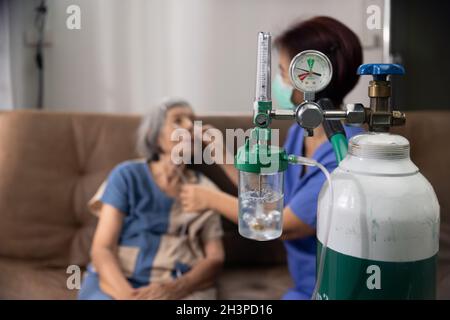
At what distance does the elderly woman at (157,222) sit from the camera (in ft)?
3.37

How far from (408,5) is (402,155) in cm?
45

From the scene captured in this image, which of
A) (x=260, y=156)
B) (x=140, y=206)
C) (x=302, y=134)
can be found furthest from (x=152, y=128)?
(x=260, y=156)

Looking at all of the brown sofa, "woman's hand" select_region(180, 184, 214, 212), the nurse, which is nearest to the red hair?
the nurse

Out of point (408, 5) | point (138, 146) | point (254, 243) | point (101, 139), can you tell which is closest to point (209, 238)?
point (254, 243)

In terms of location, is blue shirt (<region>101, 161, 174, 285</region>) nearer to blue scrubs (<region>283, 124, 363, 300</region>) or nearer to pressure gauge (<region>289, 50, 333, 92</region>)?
blue scrubs (<region>283, 124, 363, 300</region>)

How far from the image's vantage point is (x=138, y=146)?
1159 millimetres

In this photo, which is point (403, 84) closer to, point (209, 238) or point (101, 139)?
point (209, 238)

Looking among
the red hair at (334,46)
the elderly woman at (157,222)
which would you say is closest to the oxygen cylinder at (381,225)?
the red hair at (334,46)

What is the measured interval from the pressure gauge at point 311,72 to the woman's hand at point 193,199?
612mm

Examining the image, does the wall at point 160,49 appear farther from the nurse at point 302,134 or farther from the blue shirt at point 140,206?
the blue shirt at point 140,206

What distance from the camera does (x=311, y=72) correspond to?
50 cm

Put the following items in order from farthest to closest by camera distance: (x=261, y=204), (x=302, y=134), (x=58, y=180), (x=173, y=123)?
(x=58, y=180) → (x=173, y=123) → (x=302, y=134) → (x=261, y=204)

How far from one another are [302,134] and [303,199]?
4.6 inches

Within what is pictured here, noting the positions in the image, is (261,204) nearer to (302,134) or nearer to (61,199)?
(302,134)
